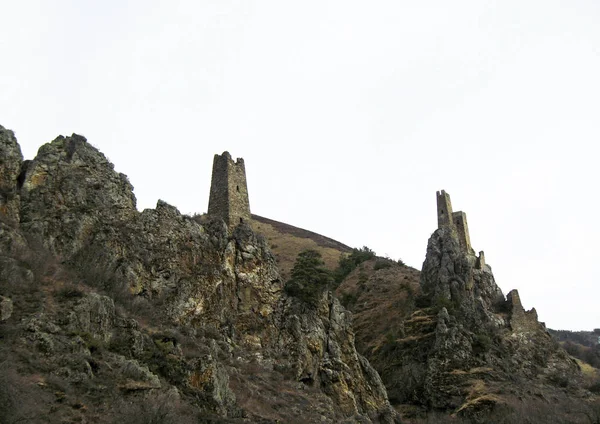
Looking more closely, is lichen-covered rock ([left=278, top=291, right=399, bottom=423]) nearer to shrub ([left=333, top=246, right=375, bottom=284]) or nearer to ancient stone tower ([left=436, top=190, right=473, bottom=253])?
shrub ([left=333, top=246, right=375, bottom=284])

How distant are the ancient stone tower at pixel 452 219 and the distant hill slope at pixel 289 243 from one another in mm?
13539

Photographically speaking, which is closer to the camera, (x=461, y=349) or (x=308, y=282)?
(x=308, y=282)

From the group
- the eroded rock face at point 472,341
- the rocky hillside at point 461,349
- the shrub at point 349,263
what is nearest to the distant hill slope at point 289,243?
the shrub at point 349,263

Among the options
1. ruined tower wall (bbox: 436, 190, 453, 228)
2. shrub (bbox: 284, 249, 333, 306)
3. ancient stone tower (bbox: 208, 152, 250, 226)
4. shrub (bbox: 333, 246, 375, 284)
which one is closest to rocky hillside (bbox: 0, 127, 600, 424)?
shrub (bbox: 284, 249, 333, 306)

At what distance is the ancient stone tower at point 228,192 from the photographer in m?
38.4

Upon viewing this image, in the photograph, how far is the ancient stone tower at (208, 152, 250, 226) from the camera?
38406mm

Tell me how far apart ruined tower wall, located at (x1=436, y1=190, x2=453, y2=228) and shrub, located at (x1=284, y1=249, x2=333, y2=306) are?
3086 cm

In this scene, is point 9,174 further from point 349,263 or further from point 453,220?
point 453,220

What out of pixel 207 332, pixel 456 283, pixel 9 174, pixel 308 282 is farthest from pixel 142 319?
pixel 456 283

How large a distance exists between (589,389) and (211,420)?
110 ft

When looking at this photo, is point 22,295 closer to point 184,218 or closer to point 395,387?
point 184,218

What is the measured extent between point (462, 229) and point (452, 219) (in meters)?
1.73

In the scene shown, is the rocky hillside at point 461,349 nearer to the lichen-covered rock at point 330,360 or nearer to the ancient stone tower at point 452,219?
the lichen-covered rock at point 330,360

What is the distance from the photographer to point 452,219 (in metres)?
64.2
